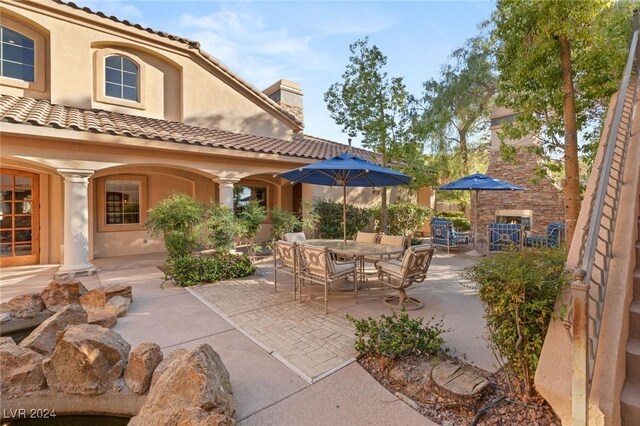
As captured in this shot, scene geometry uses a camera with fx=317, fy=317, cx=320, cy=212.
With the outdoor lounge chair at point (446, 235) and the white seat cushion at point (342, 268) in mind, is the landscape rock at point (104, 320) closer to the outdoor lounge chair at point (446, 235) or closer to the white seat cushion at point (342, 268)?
the white seat cushion at point (342, 268)

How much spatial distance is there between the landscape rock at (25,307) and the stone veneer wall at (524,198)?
13447 millimetres

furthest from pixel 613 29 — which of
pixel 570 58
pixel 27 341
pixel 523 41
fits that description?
pixel 27 341

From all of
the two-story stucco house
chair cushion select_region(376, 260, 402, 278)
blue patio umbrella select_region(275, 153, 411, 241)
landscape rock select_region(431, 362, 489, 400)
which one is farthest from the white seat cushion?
the two-story stucco house

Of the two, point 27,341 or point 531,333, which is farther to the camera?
point 27,341

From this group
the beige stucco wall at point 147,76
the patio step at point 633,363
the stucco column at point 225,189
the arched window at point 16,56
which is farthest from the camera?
the stucco column at point 225,189

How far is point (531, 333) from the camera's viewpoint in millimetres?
2457

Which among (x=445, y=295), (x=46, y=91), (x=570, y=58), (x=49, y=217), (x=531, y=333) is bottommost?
(x=445, y=295)

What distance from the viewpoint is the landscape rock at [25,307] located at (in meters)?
5.09

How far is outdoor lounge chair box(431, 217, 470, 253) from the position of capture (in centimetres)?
1122

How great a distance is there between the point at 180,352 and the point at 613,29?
7352 millimetres

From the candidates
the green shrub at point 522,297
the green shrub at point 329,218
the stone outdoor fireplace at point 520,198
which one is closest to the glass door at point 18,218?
the green shrub at point 329,218

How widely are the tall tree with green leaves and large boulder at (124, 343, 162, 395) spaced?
384 inches

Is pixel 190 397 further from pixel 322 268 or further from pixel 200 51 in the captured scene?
pixel 200 51

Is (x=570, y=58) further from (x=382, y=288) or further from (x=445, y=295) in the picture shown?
(x=382, y=288)
